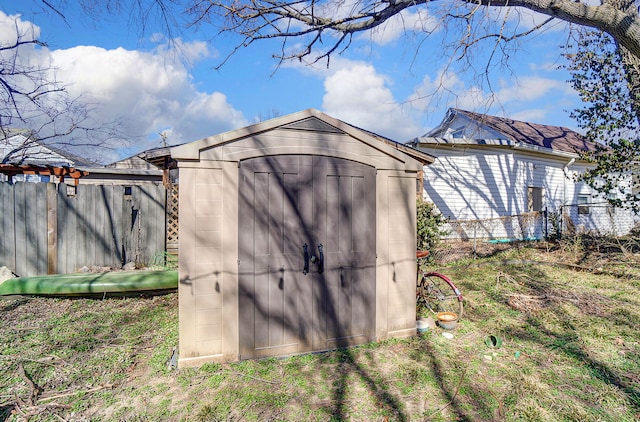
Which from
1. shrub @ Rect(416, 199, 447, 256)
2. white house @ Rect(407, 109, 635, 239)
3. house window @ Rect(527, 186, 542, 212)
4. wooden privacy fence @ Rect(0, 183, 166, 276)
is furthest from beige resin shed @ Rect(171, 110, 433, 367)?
house window @ Rect(527, 186, 542, 212)

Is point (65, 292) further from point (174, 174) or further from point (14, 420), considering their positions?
point (174, 174)

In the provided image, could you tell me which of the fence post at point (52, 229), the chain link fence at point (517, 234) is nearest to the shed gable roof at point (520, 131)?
the chain link fence at point (517, 234)

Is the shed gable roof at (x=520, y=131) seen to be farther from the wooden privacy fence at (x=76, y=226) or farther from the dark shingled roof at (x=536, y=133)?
the wooden privacy fence at (x=76, y=226)

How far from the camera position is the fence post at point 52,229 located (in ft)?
21.8

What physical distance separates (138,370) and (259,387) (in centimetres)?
142

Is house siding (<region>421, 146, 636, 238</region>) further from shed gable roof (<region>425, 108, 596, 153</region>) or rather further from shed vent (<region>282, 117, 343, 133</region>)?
shed vent (<region>282, 117, 343, 133</region>)

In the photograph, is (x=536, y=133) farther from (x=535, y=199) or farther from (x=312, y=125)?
(x=312, y=125)

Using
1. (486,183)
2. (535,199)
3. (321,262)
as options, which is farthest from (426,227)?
(535,199)

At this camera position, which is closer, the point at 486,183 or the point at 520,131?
the point at 486,183

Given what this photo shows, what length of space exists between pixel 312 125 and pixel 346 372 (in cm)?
276

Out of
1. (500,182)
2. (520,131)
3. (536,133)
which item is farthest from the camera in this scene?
(536,133)

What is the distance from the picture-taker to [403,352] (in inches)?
159

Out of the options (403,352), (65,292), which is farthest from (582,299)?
(65,292)

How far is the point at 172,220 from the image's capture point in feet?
28.3
